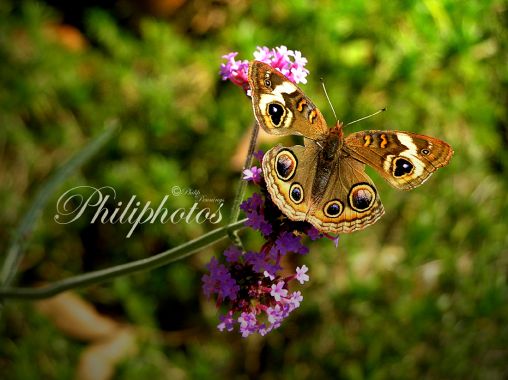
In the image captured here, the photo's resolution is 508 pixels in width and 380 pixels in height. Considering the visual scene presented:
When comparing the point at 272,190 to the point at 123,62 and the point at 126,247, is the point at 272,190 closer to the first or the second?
the point at 126,247

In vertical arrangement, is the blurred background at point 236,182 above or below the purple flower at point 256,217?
above

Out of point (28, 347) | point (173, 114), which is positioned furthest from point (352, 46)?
point (28, 347)

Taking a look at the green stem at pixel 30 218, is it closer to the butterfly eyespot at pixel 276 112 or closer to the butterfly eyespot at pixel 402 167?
the butterfly eyespot at pixel 276 112

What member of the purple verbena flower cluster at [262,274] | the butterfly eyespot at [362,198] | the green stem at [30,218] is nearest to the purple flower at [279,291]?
the purple verbena flower cluster at [262,274]

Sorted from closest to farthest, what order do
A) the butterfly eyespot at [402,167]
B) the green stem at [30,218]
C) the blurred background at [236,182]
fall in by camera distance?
the butterfly eyespot at [402,167] < the green stem at [30,218] < the blurred background at [236,182]

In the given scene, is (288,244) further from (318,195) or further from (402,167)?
(402,167)

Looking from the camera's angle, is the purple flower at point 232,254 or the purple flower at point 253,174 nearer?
the purple flower at point 253,174
